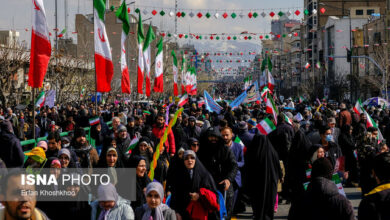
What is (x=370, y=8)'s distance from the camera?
82750 millimetres

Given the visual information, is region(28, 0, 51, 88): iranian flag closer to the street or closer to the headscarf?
the street

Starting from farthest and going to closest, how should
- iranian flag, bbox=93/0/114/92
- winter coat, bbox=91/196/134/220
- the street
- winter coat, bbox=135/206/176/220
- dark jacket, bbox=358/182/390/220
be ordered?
1. iranian flag, bbox=93/0/114/92
2. the street
3. winter coat, bbox=135/206/176/220
4. winter coat, bbox=91/196/134/220
5. dark jacket, bbox=358/182/390/220

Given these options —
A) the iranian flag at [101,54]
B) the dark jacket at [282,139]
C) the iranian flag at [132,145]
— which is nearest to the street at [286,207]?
the dark jacket at [282,139]

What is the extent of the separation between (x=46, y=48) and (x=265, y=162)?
474 centimetres

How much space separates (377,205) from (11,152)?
5.89m

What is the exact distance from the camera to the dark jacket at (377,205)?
4.84 metres

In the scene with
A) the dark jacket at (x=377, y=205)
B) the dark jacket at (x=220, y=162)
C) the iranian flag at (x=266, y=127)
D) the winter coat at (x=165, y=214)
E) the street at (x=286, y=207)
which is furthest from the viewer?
the iranian flag at (x=266, y=127)

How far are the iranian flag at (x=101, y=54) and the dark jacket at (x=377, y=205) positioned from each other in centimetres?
992

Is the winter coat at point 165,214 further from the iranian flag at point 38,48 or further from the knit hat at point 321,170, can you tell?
the iranian flag at point 38,48

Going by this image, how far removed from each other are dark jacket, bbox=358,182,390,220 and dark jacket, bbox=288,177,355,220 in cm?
39

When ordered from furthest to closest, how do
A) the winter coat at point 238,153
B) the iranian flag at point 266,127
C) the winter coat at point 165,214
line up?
the iranian flag at point 266,127 < the winter coat at point 238,153 < the winter coat at point 165,214

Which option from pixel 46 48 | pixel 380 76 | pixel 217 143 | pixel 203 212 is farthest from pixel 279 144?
pixel 380 76

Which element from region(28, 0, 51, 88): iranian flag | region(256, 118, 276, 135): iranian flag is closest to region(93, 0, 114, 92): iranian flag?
region(28, 0, 51, 88): iranian flag

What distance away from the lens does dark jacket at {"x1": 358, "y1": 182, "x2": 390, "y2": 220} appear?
4.84 meters
